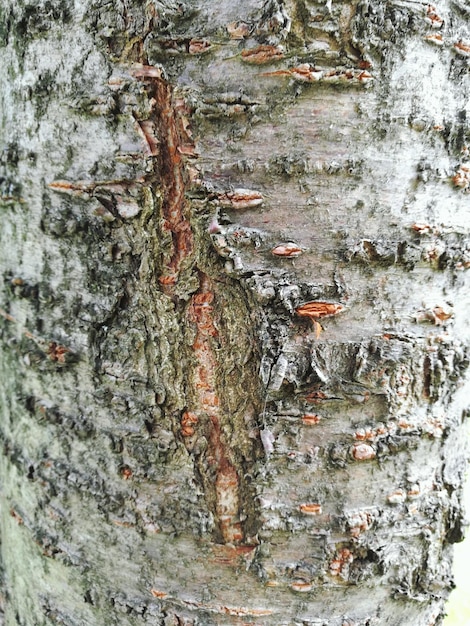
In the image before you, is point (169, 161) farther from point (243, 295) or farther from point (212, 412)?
point (212, 412)

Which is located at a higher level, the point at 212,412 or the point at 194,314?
the point at 194,314

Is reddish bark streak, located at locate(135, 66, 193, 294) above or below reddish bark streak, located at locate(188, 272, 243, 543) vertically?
above

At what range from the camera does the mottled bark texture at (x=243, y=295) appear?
83cm

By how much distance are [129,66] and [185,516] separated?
0.72 m

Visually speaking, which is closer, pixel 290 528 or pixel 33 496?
pixel 290 528

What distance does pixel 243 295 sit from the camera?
872 mm

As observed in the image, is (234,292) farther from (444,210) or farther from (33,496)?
(33,496)

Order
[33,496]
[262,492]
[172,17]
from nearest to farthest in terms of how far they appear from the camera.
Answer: [172,17] → [262,492] → [33,496]

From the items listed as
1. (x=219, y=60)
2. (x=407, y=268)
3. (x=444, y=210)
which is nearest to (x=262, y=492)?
(x=407, y=268)

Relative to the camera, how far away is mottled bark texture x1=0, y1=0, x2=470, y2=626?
829mm

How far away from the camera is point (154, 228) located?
34.1 inches

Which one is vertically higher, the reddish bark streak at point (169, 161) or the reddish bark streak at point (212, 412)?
the reddish bark streak at point (169, 161)

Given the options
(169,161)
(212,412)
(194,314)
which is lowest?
(212,412)

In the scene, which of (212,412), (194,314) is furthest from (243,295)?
(212,412)
